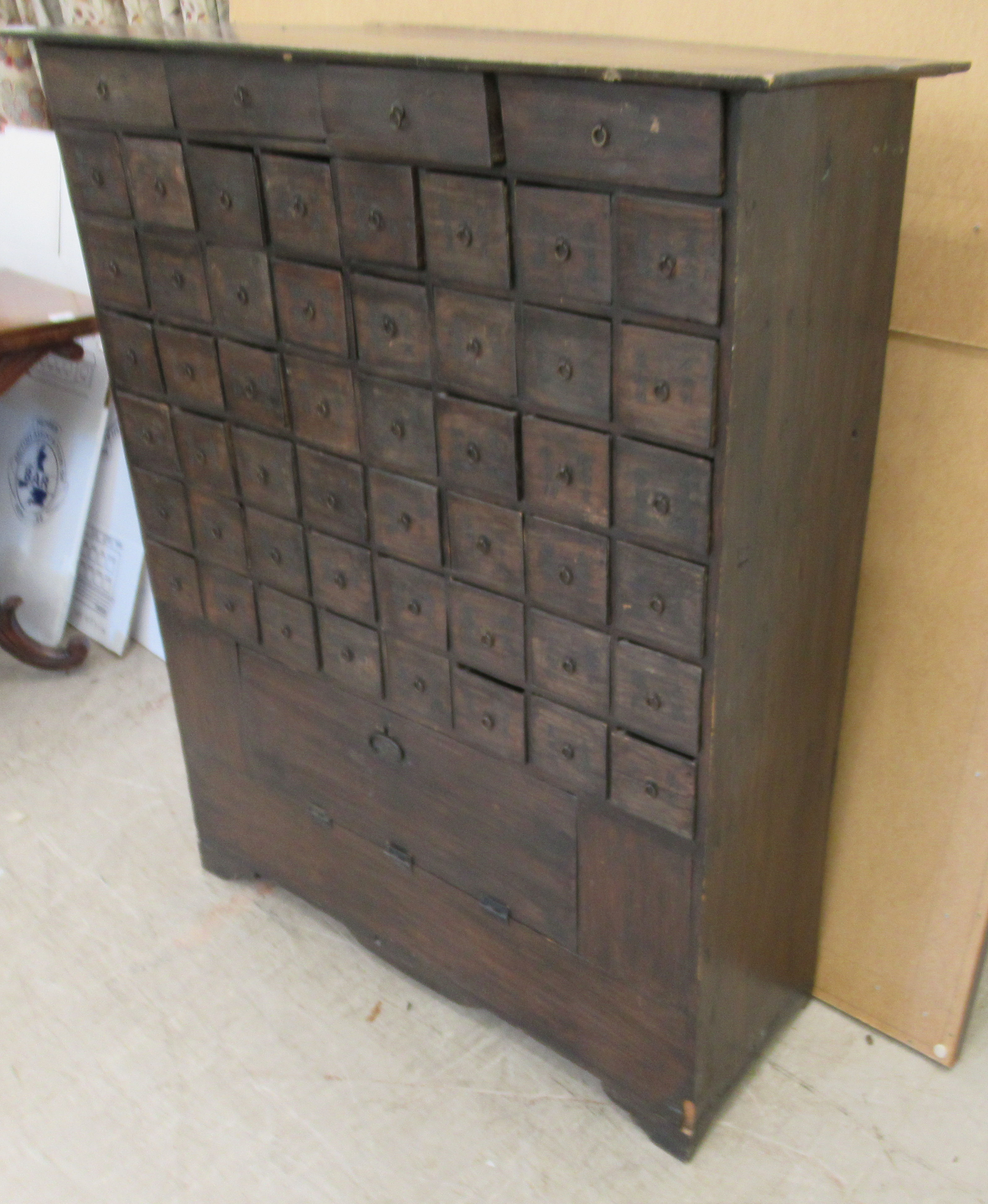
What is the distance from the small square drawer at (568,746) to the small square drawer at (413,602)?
16cm

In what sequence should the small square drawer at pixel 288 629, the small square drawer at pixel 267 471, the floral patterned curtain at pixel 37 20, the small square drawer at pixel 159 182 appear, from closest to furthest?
the small square drawer at pixel 159 182
the small square drawer at pixel 267 471
the small square drawer at pixel 288 629
the floral patterned curtain at pixel 37 20

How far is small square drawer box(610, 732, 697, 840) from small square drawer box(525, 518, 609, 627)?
159mm

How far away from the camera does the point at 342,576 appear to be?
152cm

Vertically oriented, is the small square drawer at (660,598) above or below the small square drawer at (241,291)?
below

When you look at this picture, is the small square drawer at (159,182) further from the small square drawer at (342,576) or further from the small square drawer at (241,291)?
the small square drawer at (342,576)

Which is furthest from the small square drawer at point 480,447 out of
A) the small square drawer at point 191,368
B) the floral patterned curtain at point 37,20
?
the floral patterned curtain at point 37,20

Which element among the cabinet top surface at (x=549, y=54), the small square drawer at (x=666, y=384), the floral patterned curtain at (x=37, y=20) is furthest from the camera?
the floral patterned curtain at (x=37, y=20)

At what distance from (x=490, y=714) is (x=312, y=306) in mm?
535

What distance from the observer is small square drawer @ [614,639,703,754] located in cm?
123

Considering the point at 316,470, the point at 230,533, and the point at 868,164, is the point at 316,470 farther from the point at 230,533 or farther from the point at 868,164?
the point at 868,164

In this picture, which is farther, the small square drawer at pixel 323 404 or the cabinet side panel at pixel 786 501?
the small square drawer at pixel 323 404

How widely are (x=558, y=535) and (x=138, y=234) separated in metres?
0.70

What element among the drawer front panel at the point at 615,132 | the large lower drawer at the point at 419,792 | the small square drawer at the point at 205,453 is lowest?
the large lower drawer at the point at 419,792

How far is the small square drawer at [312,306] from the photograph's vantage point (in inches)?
52.0
